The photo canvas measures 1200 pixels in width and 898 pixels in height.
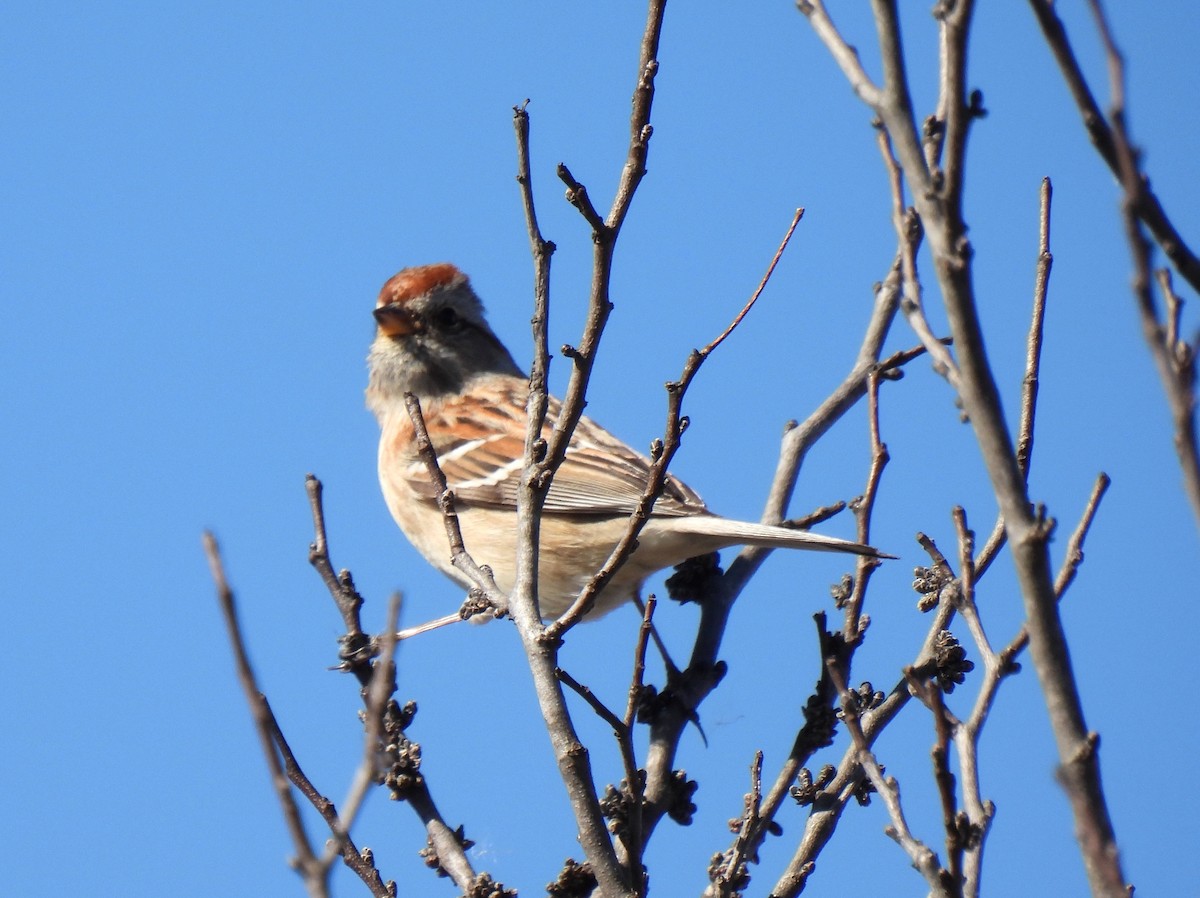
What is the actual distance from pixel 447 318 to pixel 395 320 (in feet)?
0.92

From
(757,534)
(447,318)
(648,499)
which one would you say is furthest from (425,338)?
(648,499)

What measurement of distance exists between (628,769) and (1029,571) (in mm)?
1271

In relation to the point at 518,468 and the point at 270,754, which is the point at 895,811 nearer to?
the point at 270,754

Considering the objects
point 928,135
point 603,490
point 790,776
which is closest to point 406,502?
point 603,490

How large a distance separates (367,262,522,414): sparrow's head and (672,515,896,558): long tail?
7.59ft

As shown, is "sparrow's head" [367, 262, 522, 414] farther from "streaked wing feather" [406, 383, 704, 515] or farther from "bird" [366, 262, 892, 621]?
"streaked wing feather" [406, 383, 704, 515]

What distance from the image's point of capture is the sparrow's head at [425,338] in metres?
6.59

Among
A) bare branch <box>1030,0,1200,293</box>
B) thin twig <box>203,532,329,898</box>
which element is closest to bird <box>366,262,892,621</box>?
bare branch <box>1030,0,1200,293</box>

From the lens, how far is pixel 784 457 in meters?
4.59

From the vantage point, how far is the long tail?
4.03 m

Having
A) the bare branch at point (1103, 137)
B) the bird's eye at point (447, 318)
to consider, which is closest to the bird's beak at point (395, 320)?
the bird's eye at point (447, 318)

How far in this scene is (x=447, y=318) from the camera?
671 centimetres

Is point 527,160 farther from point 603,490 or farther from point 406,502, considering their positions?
point 406,502

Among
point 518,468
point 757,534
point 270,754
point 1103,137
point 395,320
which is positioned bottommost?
point 270,754
